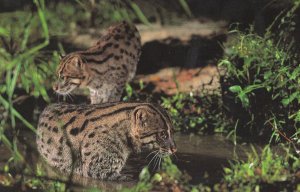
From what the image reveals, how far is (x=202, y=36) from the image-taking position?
12.5 m

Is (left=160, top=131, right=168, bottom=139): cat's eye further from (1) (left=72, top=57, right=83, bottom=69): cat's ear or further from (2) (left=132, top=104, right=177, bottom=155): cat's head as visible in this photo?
(1) (left=72, top=57, right=83, bottom=69): cat's ear

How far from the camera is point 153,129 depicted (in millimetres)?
7695

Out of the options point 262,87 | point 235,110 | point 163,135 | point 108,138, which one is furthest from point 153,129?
point 235,110

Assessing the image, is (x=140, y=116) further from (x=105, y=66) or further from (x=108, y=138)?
(x=105, y=66)

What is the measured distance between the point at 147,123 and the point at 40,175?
3.72ft

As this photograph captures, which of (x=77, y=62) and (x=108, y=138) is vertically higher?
(x=77, y=62)

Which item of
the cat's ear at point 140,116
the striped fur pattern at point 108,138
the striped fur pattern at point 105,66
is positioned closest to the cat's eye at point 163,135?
the striped fur pattern at point 108,138

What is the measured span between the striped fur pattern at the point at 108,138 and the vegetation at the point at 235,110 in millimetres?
284

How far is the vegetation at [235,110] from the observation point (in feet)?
22.6

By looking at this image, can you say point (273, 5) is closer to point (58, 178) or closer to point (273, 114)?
point (273, 114)

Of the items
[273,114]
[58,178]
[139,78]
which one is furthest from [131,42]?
[58,178]

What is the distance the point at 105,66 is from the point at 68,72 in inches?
25.7

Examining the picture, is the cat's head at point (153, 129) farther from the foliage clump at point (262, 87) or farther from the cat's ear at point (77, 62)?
the cat's ear at point (77, 62)

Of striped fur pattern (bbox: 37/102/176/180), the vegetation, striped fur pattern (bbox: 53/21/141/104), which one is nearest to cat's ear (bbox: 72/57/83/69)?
striped fur pattern (bbox: 53/21/141/104)
